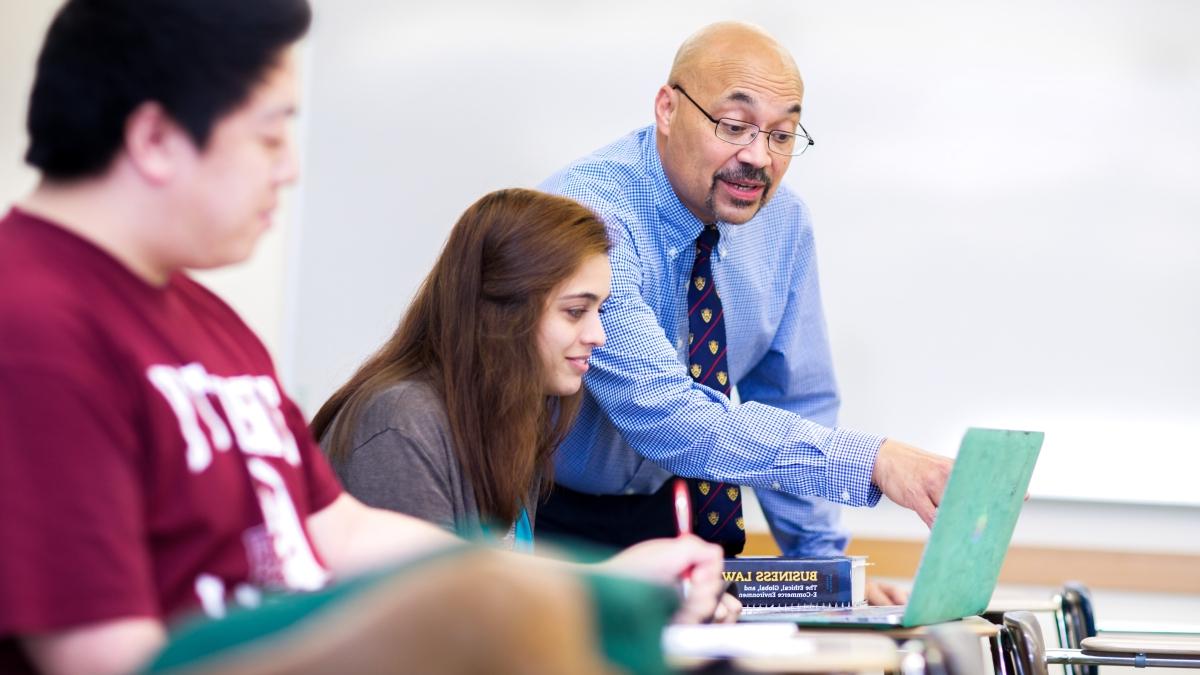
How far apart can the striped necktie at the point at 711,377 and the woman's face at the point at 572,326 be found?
1.56ft

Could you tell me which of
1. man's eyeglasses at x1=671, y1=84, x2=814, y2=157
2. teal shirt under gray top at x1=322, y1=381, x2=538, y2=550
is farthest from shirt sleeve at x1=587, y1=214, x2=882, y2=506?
teal shirt under gray top at x1=322, y1=381, x2=538, y2=550

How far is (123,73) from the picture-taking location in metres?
1.01

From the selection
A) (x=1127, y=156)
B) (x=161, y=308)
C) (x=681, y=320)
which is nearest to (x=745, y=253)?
(x=681, y=320)

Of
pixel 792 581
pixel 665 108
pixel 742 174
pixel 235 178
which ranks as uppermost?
pixel 665 108

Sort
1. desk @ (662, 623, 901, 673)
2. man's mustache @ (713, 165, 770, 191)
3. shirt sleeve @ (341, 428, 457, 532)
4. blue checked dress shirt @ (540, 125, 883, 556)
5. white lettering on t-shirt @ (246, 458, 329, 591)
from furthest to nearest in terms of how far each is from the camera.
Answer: man's mustache @ (713, 165, 770, 191)
blue checked dress shirt @ (540, 125, 883, 556)
shirt sleeve @ (341, 428, 457, 532)
white lettering on t-shirt @ (246, 458, 329, 591)
desk @ (662, 623, 901, 673)

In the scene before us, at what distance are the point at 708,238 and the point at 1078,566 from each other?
1316mm

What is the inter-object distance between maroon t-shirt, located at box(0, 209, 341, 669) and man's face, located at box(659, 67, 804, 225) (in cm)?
137

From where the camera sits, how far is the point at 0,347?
901mm

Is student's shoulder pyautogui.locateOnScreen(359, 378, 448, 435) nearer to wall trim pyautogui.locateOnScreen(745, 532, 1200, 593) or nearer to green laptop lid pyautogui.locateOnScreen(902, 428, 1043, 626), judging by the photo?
green laptop lid pyautogui.locateOnScreen(902, 428, 1043, 626)

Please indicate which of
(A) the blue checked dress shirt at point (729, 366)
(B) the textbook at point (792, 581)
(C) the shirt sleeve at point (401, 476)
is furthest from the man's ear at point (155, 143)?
(A) the blue checked dress shirt at point (729, 366)

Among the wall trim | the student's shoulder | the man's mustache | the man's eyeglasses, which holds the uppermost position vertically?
the man's eyeglasses

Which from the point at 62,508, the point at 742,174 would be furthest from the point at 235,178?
the point at 742,174

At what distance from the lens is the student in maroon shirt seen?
0.88 m

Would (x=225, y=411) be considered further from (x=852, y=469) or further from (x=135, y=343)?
(x=852, y=469)
